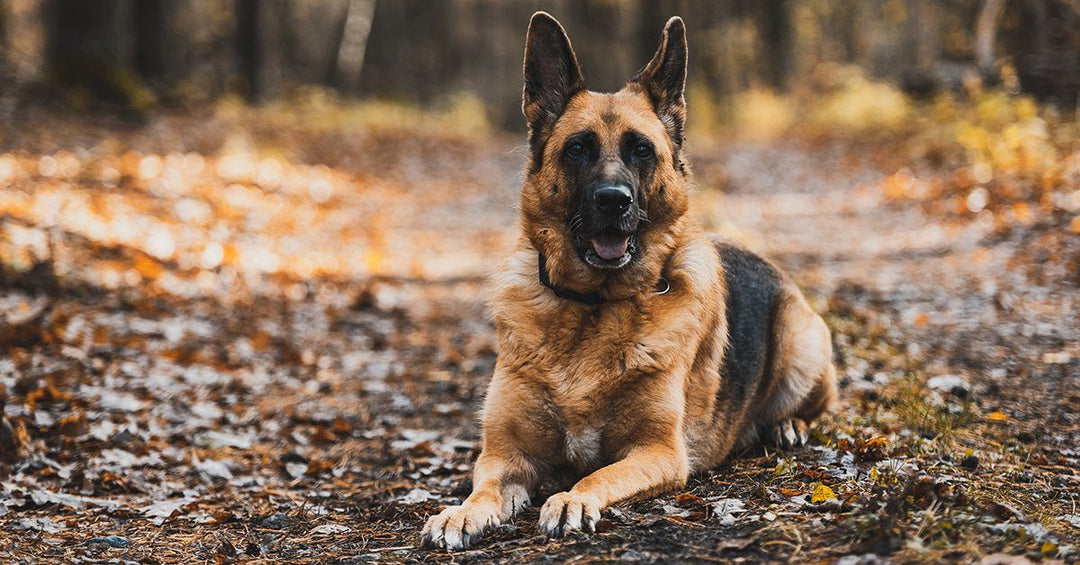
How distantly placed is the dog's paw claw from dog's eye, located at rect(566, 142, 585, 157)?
7.05 ft

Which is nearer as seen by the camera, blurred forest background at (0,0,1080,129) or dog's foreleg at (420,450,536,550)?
dog's foreleg at (420,450,536,550)

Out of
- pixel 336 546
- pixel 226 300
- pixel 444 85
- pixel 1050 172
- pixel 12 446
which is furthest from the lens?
pixel 444 85

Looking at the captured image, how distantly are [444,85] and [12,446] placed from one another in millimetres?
35182

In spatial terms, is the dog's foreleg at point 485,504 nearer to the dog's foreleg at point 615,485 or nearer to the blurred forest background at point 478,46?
the dog's foreleg at point 615,485

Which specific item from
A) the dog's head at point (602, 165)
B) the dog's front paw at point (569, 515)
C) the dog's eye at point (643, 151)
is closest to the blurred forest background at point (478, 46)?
the dog's head at point (602, 165)

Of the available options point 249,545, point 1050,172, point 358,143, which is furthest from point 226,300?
point 358,143

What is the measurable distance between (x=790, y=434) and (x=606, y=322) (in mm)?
1617

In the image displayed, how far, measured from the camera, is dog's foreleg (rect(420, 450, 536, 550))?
3695 mm

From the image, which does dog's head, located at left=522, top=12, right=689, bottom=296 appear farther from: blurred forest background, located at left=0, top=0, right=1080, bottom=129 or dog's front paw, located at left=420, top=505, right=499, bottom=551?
blurred forest background, located at left=0, top=0, right=1080, bottom=129

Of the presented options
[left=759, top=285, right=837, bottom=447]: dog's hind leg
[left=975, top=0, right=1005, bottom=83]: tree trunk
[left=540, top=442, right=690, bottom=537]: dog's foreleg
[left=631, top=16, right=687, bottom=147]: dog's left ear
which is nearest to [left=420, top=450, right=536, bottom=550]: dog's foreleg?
[left=540, top=442, right=690, bottom=537]: dog's foreleg

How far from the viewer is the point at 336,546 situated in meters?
4.00

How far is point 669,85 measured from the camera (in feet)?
15.9

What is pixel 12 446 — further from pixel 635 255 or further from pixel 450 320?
pixel 450 320

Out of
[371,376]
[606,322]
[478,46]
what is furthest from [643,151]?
[478,46]
